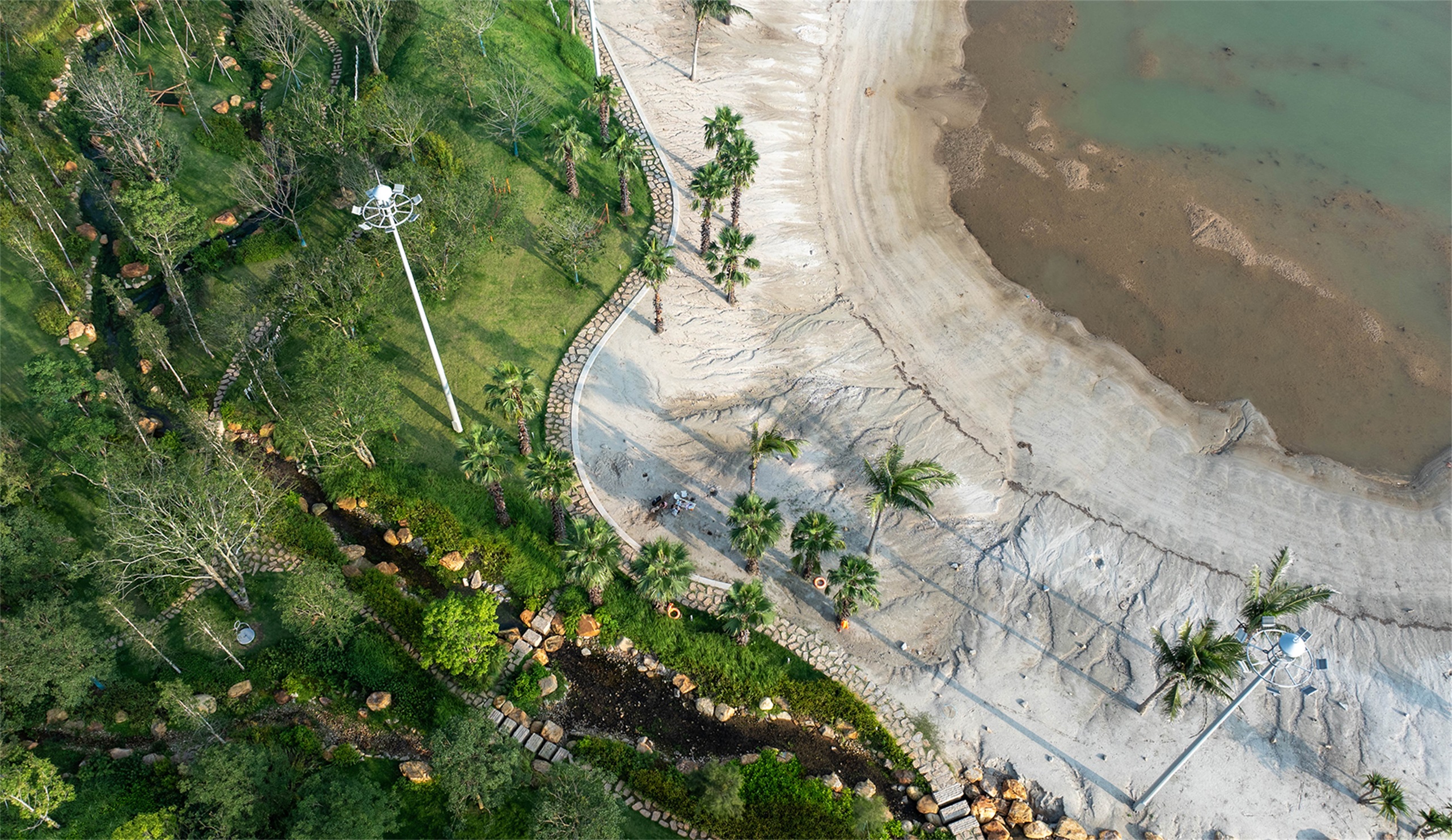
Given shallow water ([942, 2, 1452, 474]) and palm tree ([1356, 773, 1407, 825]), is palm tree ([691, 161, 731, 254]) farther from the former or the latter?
palm tree ([1356, 773, 1407, 825])

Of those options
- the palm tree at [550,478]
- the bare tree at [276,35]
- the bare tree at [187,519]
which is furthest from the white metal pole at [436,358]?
the bare tree at [276,35]

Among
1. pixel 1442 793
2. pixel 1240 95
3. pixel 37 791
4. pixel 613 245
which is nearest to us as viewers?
pixel 37 791

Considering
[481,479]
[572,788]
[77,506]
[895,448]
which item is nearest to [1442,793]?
[895,448]

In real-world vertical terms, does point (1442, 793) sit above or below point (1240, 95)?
below

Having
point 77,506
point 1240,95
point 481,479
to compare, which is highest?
point 1240,95

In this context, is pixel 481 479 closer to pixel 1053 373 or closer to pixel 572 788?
pixel 572 788

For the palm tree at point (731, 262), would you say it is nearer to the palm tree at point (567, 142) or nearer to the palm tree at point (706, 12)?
the palm tree at point (567, 142)

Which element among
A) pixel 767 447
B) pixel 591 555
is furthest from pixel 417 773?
pixel 767 447

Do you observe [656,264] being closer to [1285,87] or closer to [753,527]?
[753,527]
